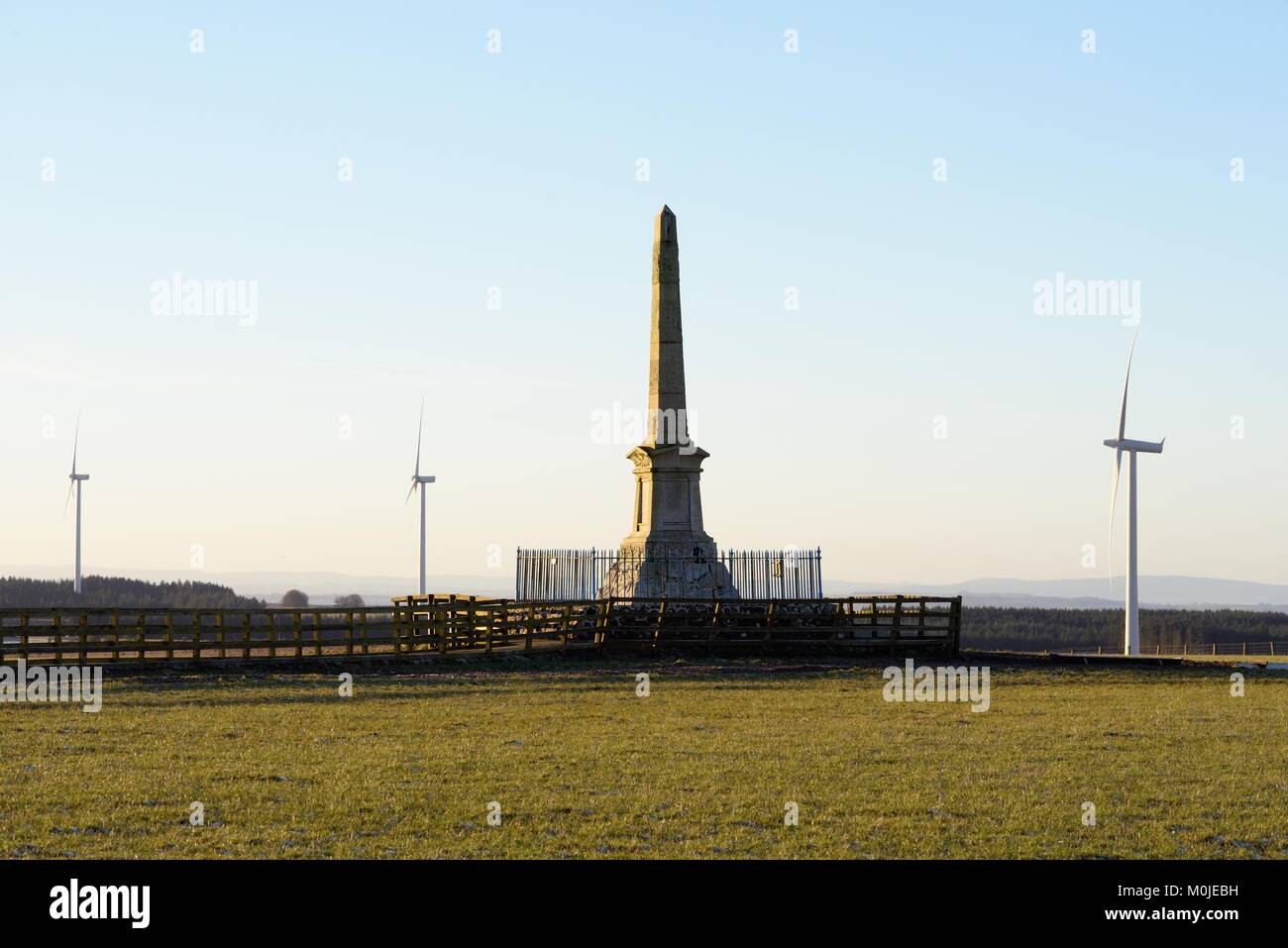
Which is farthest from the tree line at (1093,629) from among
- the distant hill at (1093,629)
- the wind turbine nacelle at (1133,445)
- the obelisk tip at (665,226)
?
the obelisk tip at (665,226)

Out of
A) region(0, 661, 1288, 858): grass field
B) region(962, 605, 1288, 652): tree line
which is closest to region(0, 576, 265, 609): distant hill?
region(962, 605, 1288, 652): tree line

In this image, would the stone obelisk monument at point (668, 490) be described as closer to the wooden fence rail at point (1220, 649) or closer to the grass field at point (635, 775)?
the grass field at point (635, 775)

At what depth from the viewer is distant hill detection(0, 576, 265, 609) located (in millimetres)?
107375

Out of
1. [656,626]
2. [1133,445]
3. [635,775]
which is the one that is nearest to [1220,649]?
[1133,445]

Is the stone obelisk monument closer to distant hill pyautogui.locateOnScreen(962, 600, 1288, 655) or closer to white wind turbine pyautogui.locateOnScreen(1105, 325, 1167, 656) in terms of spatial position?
white wind turbine pyautogui.locateOnScreen(1105, 325, 1167, 656)

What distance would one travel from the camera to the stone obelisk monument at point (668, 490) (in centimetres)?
4234

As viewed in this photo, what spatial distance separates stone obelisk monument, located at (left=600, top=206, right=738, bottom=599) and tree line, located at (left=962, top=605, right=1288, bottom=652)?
50251 mm

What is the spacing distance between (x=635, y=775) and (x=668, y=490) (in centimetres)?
2648

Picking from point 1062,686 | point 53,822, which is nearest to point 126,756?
point 53,822

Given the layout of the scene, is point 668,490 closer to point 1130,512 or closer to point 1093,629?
point 1130,512

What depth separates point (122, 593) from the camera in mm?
116688

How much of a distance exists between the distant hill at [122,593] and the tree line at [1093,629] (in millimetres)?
54156
